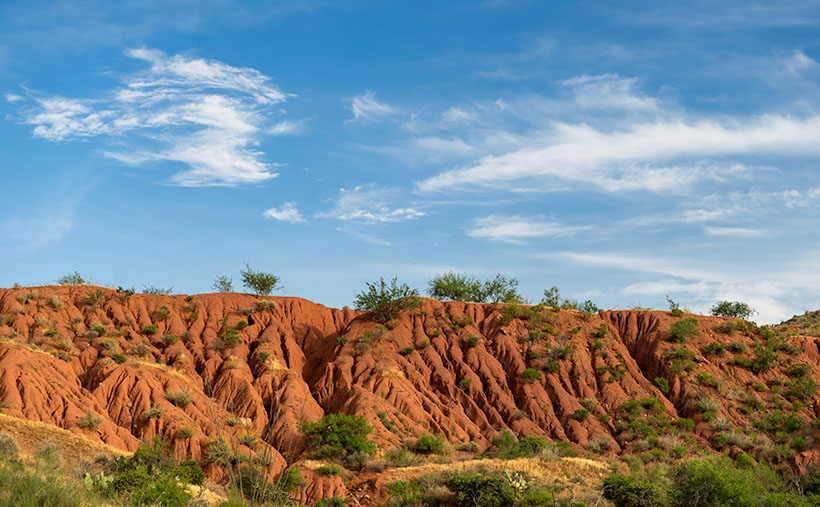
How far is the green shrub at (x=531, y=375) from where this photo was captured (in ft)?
184

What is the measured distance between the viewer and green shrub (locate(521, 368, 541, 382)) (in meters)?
56.0

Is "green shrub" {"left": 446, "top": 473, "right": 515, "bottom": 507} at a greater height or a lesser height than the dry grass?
lesser

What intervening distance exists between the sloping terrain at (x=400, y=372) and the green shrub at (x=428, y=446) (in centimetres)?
215

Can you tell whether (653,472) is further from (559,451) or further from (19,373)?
(19,373)

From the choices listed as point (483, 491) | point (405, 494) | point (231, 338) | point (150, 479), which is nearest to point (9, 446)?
point (150, 479)

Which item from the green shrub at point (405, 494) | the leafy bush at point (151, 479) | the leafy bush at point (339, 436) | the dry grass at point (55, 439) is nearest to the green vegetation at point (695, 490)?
the green shrub at point (405, 494)

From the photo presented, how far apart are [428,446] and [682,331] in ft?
92.6

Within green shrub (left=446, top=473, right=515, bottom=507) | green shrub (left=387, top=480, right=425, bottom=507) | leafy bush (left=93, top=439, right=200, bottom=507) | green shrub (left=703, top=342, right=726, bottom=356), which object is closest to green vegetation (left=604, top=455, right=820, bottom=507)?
green shrub (left=446, top=473, right=515, bottom=507)

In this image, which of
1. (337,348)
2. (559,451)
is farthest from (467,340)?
(559,451)

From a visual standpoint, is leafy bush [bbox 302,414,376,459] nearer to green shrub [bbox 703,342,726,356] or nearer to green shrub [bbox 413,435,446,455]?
green shrub [bbox 413,435,446,455]

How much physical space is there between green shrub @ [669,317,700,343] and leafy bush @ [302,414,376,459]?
30.1 metres

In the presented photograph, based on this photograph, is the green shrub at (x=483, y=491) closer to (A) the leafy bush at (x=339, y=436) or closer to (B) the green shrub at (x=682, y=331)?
(A) the leafy bush at (x=339, y=436)

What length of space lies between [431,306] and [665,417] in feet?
73.4

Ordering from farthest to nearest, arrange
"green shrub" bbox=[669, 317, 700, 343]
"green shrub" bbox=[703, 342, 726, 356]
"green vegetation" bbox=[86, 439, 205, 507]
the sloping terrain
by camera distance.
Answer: "green shrub" bbox=[669, 317, 700, 343]
"green shrub" bbox=[703, 342, 726, 356]
the sloping terrain
"green vegetation" bbox=[86, 439, 205, 507]
